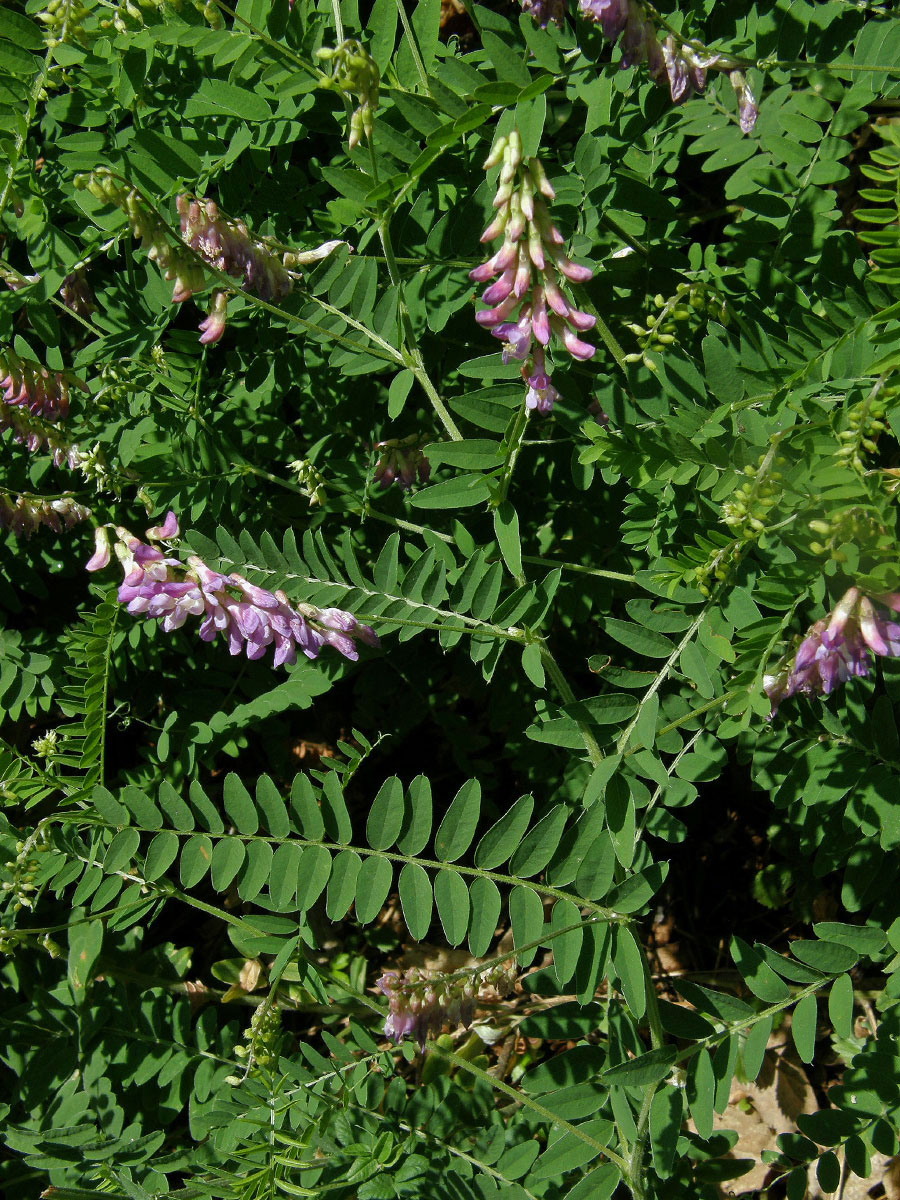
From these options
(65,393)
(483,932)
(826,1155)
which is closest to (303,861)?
(483,932)

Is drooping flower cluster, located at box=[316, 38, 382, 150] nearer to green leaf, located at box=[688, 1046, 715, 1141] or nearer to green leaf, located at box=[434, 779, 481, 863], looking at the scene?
green leaf, located at box=[434, 779, 481, 863]

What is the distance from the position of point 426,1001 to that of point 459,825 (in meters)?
0.39

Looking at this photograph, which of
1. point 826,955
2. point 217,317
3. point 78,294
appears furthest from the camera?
point 78,294

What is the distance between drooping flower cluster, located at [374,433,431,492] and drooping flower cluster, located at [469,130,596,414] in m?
0.89

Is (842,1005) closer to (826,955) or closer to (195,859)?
(826,955)

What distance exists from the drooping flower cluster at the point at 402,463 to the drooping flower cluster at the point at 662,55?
104 cm

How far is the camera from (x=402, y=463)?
103 inches

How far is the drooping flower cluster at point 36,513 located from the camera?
2.77 m

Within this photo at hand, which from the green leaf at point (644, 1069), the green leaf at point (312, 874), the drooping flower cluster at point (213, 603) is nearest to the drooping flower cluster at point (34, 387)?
the drooping flower cluster at point (213, 603)

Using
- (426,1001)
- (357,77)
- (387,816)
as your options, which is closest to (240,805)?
(387,816)

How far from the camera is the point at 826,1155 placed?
2.07 metres

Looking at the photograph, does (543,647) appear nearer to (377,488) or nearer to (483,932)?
(483,932)

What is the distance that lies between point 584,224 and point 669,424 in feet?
1.79

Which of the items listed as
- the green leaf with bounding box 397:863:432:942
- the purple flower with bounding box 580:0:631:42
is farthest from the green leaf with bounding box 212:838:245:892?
the purple flower with bounding box 580:0:631:42
